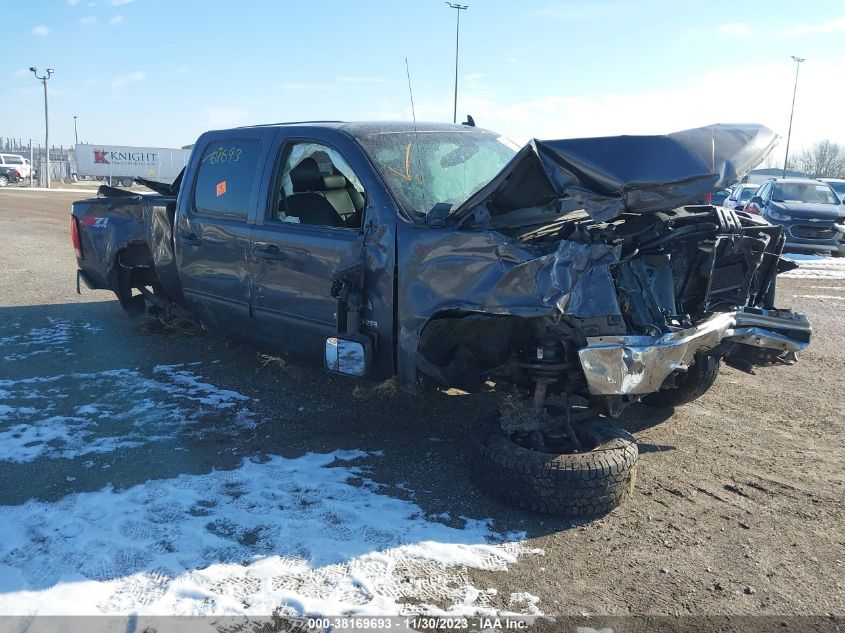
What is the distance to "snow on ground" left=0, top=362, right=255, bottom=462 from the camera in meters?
4.40

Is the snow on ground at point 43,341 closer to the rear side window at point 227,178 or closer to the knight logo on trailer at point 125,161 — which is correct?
the rear side window at point 227,178

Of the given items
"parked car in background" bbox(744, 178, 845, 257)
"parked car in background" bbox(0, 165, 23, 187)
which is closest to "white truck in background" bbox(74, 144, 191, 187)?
"parked car in background" bbox(0, 165, 23, 187)

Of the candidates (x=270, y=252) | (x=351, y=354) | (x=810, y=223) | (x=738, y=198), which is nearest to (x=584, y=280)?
(x=351, y=354)

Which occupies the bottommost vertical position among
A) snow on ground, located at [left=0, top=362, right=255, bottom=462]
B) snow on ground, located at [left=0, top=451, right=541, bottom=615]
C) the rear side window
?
snow on ground, located at [left=0, top=451, right=541, bottom=615]

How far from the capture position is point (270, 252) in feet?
15.6

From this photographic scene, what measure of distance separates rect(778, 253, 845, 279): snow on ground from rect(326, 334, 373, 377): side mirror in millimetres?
9612

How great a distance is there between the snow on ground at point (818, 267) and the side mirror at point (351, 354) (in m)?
9.61

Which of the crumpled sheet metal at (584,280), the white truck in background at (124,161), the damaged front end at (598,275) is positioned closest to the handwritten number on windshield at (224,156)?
the damaged front end at (598,275)

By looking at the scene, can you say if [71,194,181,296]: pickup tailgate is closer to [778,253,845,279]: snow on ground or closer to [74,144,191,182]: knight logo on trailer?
[778,253,845,279]: snow on ground

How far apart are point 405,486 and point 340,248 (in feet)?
4.90

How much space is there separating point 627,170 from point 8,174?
48.8 metres

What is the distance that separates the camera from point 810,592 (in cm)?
295

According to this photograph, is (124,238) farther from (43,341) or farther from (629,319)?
(629,319)

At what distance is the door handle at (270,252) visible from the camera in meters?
4.69
